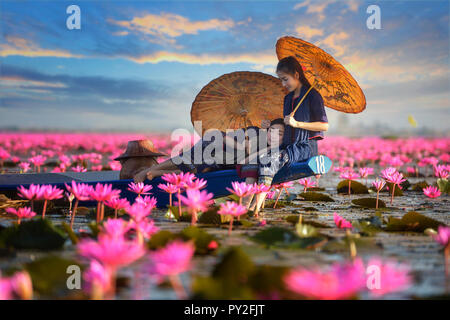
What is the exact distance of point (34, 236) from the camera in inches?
65.1

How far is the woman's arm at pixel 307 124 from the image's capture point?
292 cm

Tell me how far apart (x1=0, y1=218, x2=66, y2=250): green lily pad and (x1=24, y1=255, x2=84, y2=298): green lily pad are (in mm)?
412

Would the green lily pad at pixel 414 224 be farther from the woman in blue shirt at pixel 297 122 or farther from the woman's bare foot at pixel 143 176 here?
the woman's bare foot at pixel 143 176

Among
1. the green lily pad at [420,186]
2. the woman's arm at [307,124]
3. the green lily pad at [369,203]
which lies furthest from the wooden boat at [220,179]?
the green lily pad at [420,186]

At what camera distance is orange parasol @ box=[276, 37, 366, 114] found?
3.18 metres

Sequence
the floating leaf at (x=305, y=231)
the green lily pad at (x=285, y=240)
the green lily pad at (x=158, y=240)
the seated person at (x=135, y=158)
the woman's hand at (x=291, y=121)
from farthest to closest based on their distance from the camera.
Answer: the seated person at (x=135, y=158), the woman's hand at (x=291, y=121), the floating leaf at (x=305, y=231), the green lily pad at (x=285, y=240), the green lily pad at (x=158, y=240)

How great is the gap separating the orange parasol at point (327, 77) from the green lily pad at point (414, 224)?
56.6 inches

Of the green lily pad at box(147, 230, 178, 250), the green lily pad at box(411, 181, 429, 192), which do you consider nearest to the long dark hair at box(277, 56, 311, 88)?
the green lily pad at box(147, 230, 178, 250)

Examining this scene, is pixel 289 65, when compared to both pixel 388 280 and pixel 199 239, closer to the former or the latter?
pixel 199 239

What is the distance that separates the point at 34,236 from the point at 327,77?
281 cm

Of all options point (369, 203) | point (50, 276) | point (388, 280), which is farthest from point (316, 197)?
point (50, 276)

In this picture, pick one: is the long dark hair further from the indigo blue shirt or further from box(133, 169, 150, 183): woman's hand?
box(133, 169, 150, 183): woman's hand

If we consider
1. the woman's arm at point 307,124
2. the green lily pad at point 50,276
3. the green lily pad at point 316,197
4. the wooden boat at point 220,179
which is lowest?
the green lily pad at point 50,276
